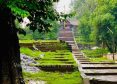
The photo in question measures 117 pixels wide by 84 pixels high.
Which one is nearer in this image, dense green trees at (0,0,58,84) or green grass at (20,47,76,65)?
dense green trees at (0,0,58,84)

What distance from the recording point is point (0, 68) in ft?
22.3

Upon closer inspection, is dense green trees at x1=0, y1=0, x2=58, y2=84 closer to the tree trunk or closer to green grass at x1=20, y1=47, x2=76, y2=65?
the tree trunk

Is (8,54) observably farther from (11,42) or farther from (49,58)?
(49,58)

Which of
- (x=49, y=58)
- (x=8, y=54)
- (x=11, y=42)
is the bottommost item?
(x=49, y=58)

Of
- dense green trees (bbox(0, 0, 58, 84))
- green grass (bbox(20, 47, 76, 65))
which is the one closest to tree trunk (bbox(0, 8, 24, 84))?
dense green trees (bbox(0, 0, 58, 84))

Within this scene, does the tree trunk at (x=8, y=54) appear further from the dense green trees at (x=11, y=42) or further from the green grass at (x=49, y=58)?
the green grass at (x=49, y=58)

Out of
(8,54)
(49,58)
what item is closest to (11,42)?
(8,54)

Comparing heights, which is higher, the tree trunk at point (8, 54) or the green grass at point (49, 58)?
the tree trunk at point (8, 54)

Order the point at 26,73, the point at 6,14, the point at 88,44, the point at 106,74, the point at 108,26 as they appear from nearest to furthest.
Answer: the point at 6,14
the point at 26,73
the point at 106,74
the point at 108,26
the point at 88,44

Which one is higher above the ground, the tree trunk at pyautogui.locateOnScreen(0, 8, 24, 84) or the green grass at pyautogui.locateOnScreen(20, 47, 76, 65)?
the tree trunk at pyautogui.locateOnScreen(0, 8, 24, 84)

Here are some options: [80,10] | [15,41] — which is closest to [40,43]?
[15,41]

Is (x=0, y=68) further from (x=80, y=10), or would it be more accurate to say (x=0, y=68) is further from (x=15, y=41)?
(x=80, y=10)

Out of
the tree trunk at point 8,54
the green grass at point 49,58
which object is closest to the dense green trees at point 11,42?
the tree trunk at point 8,54

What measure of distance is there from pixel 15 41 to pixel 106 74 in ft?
32.4
